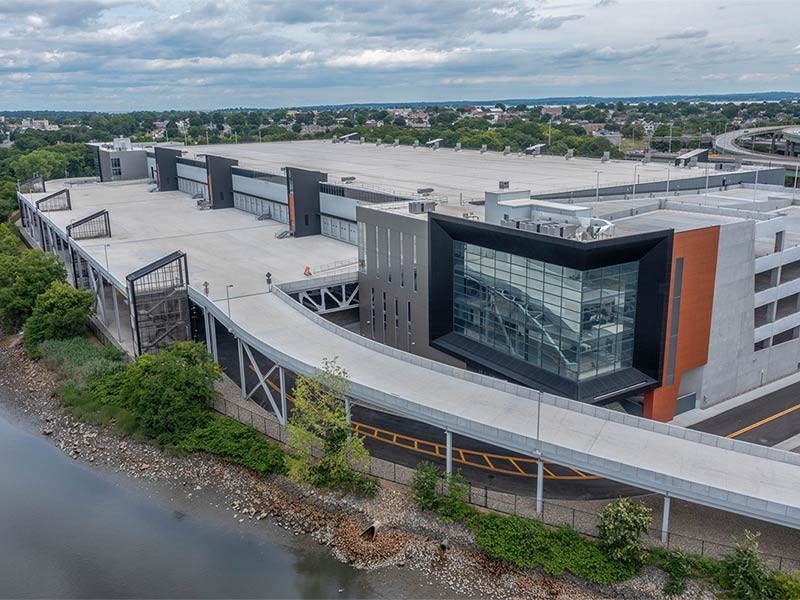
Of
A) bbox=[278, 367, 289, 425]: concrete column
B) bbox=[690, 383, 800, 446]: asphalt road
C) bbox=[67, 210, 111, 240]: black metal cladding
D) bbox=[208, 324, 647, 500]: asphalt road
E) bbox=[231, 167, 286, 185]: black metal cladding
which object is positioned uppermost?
bbox=[231, 167, 286, 185]: black metal cladding

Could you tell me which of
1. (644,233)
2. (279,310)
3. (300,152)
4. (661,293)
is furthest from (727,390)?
(300,152)

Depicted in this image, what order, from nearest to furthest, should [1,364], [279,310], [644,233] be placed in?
1. [644,233]
2. [279,310]
3. [1,364]

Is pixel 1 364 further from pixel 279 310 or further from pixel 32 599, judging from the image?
pixel 32 599

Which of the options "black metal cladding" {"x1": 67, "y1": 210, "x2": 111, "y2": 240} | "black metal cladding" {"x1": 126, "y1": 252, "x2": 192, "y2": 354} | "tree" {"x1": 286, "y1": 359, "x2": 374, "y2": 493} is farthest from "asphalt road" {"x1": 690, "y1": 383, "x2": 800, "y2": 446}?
"black metal cladding" {"x1": 67, "y1": 210, "x2": 111, "y2": 240}

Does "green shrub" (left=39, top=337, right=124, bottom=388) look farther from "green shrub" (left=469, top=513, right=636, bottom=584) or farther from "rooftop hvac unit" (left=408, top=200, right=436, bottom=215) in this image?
"green shrub" (left=469, top=513, right=636, bottom=584)

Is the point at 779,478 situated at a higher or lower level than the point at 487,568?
higher

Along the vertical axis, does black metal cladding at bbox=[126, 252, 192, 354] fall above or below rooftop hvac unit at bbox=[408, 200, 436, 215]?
below
